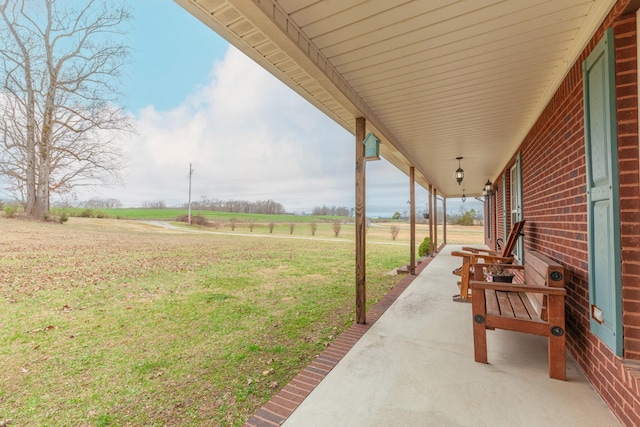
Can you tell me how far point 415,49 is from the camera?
1980 mm

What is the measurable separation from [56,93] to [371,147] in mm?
6762

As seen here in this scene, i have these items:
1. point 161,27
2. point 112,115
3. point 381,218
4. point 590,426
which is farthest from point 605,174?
point 381,218

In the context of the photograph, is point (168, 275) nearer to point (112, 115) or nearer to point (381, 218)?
point (112, 115)

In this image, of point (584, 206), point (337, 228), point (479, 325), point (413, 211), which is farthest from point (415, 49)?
point (337, 228)

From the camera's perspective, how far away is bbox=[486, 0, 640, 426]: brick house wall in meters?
1.40

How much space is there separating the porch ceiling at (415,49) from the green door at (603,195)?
1.07ft

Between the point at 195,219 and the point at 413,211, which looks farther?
the point at 195,219

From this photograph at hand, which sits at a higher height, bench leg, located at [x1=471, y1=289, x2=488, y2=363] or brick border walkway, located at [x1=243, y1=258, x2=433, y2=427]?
bench leg, located at [x1=471, y1=289, x2=488, y2=363]

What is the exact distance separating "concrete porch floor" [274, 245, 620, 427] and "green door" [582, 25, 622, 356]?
50 centimetres

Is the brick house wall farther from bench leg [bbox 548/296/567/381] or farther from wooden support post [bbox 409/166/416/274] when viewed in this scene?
wooden support post [bbox 409/166/416/274]

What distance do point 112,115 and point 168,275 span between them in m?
4.13

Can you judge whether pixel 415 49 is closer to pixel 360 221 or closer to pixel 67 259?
pixel 360 221

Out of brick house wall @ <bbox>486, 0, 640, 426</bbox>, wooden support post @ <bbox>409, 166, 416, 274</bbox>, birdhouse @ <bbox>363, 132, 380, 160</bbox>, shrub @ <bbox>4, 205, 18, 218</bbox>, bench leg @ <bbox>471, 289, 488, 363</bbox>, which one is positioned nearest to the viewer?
brick house wall @ <bbox>486, 0, 640, 426</bbox>

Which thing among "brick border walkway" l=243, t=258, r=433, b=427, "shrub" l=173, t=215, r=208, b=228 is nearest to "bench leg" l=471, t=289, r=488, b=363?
"brick border walkway" l=243, t=258, r=433, b=427
